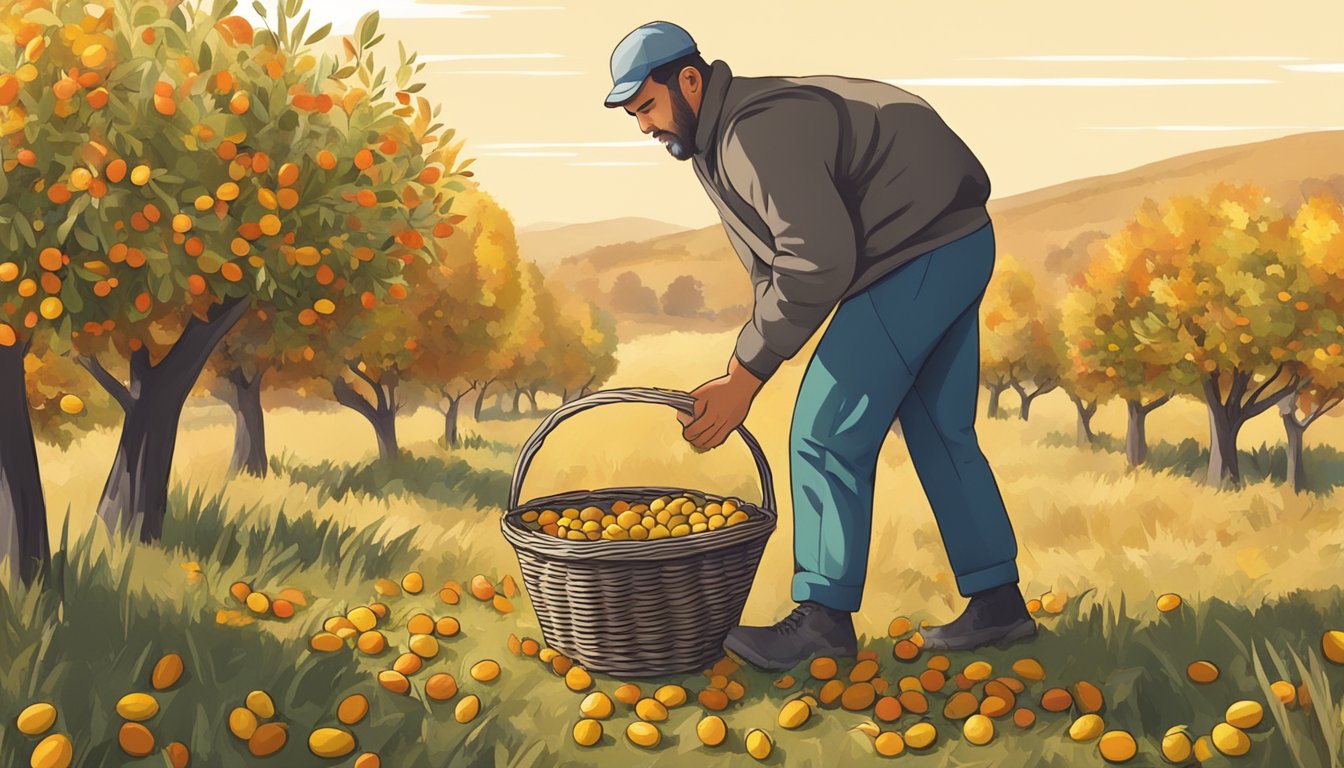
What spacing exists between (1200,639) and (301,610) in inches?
144

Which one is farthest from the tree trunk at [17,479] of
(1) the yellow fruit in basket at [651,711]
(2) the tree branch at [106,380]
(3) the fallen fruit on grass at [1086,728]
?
(3) the fallen fruit on grass at [1086,728]

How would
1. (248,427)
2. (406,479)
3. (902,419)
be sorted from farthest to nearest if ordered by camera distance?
(406,479) → (248,427) → (902,419)

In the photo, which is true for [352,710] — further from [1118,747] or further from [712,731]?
[1118,747]

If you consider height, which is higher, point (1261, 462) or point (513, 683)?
point (513, 683)

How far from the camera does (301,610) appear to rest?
177 inches

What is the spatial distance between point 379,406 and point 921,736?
43.0 ft

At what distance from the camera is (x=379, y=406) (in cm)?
1514

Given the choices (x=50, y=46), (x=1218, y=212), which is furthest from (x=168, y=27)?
(x=1218, y=212)

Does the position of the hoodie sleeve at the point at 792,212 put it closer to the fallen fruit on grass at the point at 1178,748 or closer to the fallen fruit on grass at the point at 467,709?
the fallen fruit on grass at the point at 467,709

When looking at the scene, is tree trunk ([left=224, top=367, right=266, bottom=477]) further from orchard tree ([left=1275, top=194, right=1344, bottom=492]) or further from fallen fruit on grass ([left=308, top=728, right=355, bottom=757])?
orchard tree ([left=1275, top=194, right=1344, bottom=492])

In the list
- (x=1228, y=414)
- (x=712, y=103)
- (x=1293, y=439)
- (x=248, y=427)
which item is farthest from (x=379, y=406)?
(x=1293, y=439)

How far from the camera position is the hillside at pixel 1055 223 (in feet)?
273

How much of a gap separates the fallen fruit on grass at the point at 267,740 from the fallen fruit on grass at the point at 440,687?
54 centimetres

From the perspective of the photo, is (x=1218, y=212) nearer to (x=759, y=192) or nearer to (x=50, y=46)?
(x=759, y=192)
